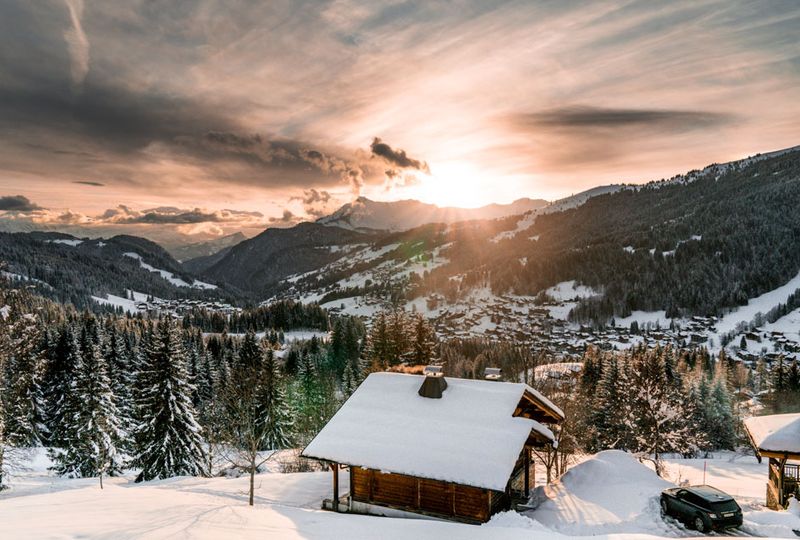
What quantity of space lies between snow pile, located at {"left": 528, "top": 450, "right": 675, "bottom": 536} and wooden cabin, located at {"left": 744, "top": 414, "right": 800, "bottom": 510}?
14.9 feet

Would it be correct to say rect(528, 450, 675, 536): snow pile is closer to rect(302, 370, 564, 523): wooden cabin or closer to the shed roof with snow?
rect(302, 370, 564, 523): wooden cabin

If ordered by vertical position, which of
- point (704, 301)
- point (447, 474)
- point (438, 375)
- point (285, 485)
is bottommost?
point (285, 485)

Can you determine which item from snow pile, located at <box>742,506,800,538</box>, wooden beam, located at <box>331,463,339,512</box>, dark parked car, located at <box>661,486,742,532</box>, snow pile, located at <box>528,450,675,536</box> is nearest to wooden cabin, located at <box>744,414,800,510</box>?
snow pile, located at <box>742,506,800,538</box>

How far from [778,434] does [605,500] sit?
774cm

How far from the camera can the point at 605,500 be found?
21578mm

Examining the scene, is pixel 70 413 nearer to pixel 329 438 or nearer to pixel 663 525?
pixel 329 438

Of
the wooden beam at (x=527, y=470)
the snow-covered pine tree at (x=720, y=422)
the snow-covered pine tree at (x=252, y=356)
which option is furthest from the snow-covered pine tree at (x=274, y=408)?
the snow-covered pine tree at (x=720, y=422)

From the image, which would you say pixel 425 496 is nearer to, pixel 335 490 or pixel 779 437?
pixel 335 490

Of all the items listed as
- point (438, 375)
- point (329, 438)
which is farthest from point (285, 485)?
point (438, 375)

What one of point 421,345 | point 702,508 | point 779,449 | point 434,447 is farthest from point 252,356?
point 779,449

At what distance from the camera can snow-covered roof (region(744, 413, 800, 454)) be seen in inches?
731

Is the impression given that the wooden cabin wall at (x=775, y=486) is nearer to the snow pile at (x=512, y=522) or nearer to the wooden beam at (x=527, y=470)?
the wooden beam at (x=527, y=470)

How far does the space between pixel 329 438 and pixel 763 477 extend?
3863 centimetres

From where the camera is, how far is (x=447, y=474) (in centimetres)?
1920
